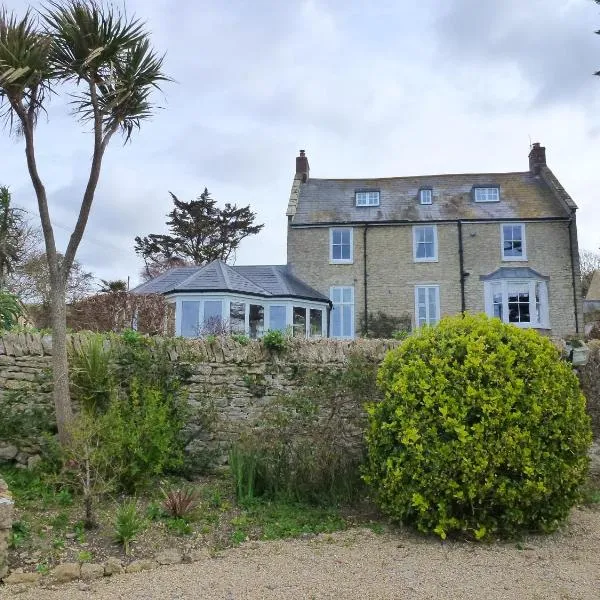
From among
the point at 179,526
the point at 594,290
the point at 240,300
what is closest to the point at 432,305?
the point at 240,300

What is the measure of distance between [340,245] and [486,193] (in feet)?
23.3

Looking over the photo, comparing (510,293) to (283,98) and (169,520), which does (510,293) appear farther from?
(169,520)

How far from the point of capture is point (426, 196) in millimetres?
23016

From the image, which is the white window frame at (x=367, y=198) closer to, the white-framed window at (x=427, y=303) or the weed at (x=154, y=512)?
the white-framed window at (x=427, y=303)

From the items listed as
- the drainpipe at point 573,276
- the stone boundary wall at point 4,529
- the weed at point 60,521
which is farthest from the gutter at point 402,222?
the stone boundary wall at point 4,529

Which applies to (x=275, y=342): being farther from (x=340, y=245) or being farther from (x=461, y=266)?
(x=461, y=266)

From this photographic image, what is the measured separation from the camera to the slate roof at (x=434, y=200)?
71.9ft

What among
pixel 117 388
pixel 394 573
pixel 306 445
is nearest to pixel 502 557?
pixel 394 573

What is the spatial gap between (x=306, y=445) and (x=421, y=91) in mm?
5413

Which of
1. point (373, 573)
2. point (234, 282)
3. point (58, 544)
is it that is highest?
point (234, 282)

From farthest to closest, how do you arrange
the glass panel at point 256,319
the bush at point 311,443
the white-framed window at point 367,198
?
the white-framed window at point 367,198 < the glass panel at point 256,319 < the bush at point 311,443

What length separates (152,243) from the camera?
112ft

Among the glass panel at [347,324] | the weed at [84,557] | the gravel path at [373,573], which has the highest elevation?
Result: the glass panel at [347,324]

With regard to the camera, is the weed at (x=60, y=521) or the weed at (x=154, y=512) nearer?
the weed at (x=60, y=521)
